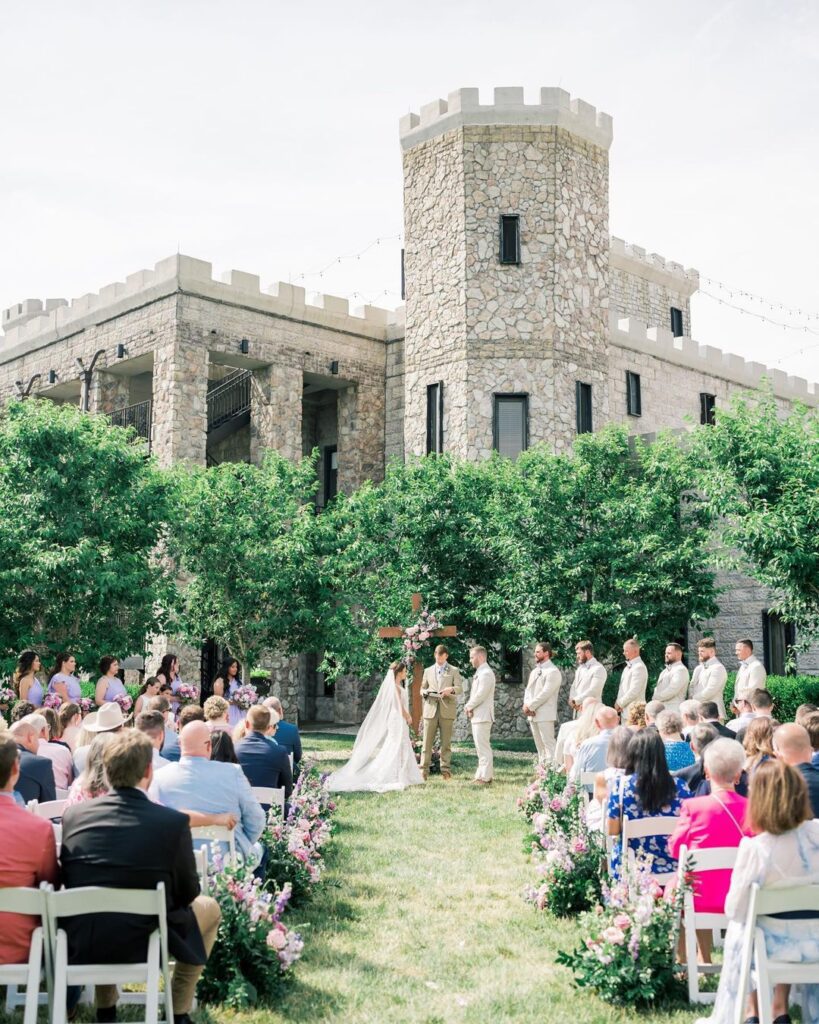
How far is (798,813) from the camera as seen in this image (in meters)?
5.16

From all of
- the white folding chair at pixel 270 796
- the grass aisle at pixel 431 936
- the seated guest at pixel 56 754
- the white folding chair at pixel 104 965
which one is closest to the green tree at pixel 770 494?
the grass aisle at pixel 431 936

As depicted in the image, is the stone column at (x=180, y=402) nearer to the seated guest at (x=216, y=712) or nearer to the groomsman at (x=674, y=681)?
the groomsman at (x=674, y=681)

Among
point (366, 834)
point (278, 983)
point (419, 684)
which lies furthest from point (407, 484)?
point (278, 983)

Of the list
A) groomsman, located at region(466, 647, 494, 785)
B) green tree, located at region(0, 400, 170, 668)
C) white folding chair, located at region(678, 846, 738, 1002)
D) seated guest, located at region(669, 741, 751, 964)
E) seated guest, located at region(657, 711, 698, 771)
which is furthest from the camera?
green tree, located at region(0, 400, 170, 668)

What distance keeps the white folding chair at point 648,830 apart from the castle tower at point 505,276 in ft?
56.0

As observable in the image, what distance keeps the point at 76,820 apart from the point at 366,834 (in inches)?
270

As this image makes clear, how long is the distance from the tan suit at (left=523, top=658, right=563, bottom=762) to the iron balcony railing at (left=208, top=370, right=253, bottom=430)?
14781mm

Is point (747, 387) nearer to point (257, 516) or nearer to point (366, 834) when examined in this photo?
point (257, 516)

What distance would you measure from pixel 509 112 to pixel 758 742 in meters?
19.6

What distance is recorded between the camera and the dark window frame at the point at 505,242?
23.8 m

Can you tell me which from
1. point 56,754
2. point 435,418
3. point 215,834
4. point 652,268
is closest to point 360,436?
point 435,418

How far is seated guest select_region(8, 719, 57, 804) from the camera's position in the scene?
293 inches

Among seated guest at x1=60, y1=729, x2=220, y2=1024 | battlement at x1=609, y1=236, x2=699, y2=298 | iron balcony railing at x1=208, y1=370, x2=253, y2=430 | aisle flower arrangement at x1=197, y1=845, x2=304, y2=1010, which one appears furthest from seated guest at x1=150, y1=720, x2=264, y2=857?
battlement at x1=609, y1=236, x2=699, y2=298

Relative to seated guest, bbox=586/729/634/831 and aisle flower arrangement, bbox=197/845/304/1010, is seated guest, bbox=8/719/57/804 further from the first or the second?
seated guest, bbox=586/729/634/831
